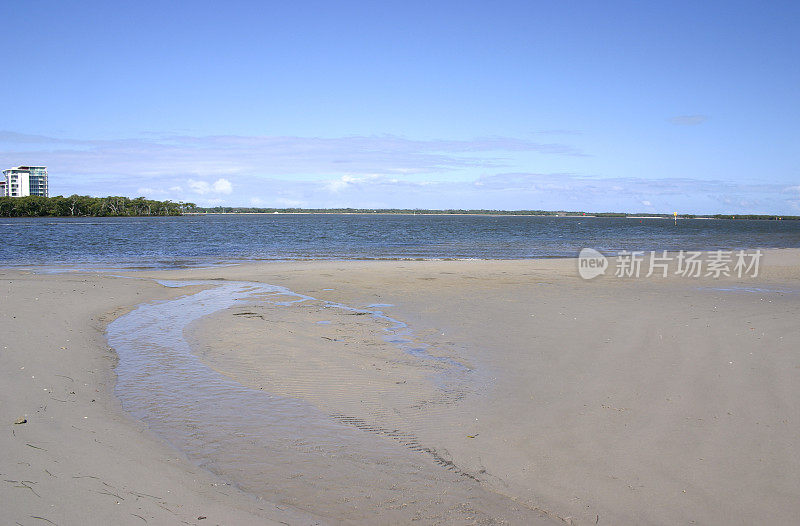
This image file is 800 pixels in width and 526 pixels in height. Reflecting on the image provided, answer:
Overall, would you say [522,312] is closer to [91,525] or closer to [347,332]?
[347,332]

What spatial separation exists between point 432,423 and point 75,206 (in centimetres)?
16303

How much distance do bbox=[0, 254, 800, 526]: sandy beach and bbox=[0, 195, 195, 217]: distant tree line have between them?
464 ft

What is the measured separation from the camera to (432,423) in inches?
234

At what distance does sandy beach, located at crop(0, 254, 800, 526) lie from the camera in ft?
13.7

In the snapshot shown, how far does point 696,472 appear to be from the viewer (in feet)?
15.5

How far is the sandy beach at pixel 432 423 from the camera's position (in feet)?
13.7

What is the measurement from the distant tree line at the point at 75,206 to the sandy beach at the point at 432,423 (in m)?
141
